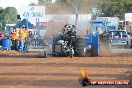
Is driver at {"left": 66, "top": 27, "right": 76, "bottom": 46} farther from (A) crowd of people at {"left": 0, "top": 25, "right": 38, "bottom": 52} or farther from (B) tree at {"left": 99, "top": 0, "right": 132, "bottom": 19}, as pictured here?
(B) tree at {"left": 99, "top": 0, "right": 132, "bottom": 19}

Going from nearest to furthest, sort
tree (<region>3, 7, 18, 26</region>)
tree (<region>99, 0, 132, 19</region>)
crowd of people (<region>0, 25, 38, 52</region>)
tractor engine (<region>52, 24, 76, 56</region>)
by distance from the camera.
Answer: tractor engine (<region>52, 24, 76, 56</region>) < crowd of people (<region>0, 25, 38, 52</region>) < tree (<region>99, 0, 132, 19</region>) < tree (<region>3, 7, 18, 26</region>)

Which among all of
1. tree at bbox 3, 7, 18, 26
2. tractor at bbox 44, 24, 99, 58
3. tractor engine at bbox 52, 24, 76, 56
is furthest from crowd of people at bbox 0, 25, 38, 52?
tree at bbox 3, 7, 18, 26

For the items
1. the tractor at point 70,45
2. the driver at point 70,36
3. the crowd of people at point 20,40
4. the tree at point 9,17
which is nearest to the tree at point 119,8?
the tree at point 9,17

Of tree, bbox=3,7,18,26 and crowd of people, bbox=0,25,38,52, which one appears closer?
crowd of people, bbox=0,25,38,52

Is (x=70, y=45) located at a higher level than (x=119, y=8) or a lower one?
lower

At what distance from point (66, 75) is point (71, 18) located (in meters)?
18.9

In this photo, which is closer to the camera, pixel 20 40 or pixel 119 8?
pixel 20 40

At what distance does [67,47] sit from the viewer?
2542 centimetres

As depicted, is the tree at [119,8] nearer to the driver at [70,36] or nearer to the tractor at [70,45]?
the tractor at [70,45]

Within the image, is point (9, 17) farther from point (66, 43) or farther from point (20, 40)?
point (66, 43)

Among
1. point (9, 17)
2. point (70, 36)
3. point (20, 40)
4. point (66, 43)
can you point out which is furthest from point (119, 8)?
point (66, 43)

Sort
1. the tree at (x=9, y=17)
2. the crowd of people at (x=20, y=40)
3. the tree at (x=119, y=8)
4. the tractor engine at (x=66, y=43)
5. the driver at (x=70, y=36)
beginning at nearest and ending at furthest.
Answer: the tractor engine at (x=66, y=43) → the driver at (x=70, y=36) → the crowd of people at (x=20, y=40) → the tree at (x=119, y=8) → the tree at (x=9, y=17)

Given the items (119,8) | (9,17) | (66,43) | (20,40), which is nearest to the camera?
(66,43)

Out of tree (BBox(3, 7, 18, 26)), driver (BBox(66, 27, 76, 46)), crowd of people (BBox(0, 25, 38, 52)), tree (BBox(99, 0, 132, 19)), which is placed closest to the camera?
driver (BBox(66, 27, 76, 46))
